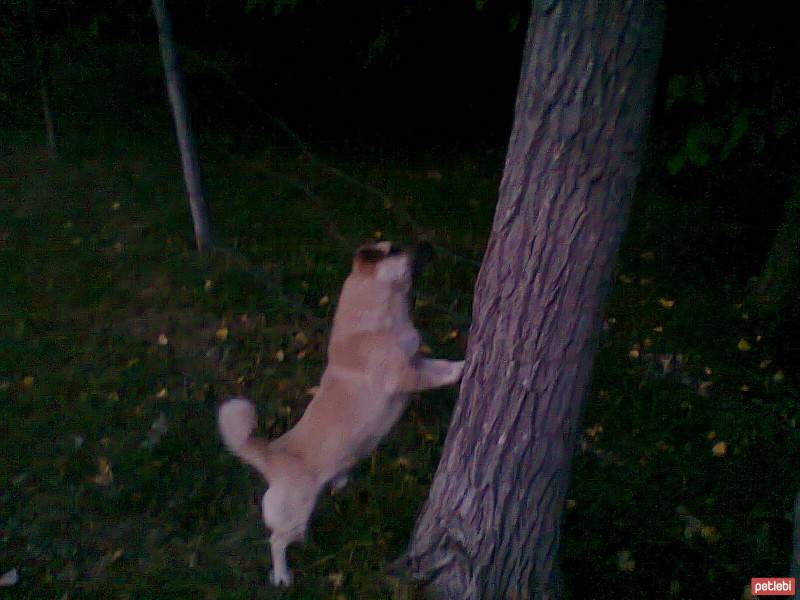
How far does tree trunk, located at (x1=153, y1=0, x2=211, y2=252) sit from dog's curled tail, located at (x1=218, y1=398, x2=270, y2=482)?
3103mm

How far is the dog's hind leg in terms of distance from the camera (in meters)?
3.12

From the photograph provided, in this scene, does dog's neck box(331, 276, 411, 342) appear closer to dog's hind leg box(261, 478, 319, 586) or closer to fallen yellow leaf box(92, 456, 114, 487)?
dog's hind leg box(261, 478, 319, 586)

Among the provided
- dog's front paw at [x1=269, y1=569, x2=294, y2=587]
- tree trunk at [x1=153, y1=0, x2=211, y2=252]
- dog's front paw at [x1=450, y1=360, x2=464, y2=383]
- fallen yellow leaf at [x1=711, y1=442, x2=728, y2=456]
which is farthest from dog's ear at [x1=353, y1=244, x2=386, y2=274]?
tree trunk at [x1=153, y1=0, x2=211, y2=252]

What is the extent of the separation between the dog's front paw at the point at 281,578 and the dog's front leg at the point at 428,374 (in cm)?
104

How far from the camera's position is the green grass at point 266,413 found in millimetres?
3203

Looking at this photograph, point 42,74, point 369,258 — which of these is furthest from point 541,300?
point 42,74

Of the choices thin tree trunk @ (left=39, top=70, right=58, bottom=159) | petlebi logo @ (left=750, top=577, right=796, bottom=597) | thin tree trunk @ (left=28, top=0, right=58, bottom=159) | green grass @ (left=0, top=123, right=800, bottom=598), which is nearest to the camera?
petlebi logo @ (left=750, top=577, right=796, bottom=597)

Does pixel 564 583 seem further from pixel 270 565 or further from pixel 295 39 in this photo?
pixel 295 39

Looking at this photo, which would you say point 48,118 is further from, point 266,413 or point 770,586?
point 770,586

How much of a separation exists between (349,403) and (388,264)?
75 centimetres

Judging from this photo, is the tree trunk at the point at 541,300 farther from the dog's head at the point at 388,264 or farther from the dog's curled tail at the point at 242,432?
the dog's head at the point at 388,264

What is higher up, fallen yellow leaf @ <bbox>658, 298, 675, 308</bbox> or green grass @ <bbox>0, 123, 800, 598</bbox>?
fallen yellow leaf @ <bbox>658, 298, 675, 308</bbox>

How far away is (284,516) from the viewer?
10.2 ft

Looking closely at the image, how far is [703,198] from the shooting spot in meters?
6.94
